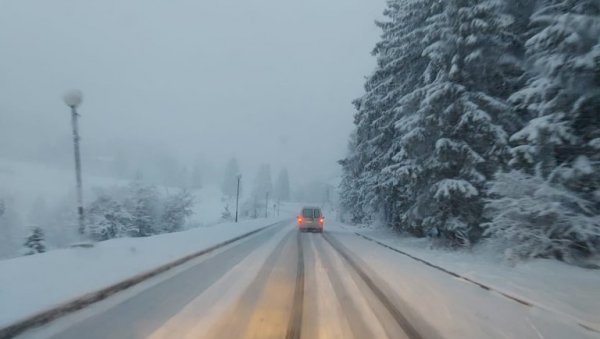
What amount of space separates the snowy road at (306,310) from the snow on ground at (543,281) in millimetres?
537

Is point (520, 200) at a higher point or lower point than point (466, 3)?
lower

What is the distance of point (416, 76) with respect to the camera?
25969mm

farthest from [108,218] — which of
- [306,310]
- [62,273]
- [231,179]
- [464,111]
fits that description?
[231,179]

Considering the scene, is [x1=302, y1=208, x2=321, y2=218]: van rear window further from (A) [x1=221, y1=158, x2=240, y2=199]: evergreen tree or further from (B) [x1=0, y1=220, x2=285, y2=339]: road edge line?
(A) [x1=221, y1=158, x2=240, y2=199]: evergreen tree

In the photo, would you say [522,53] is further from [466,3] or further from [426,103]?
[426,103]

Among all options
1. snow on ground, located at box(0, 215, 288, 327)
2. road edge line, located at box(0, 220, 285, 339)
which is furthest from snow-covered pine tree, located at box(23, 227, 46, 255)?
road edge line, located at box(0, 220, 285, 339)

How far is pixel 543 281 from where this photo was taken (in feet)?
37.5

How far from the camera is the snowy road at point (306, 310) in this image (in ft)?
21.8

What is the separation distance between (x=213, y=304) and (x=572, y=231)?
31.2 feet

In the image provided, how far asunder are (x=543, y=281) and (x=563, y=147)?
465 cm

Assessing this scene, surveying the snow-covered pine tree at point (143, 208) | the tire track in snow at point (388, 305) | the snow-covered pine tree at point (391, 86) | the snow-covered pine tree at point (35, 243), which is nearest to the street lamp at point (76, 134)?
the tire track in snow at point (388, 305)

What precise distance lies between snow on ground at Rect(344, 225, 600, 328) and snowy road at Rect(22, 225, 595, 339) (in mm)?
537

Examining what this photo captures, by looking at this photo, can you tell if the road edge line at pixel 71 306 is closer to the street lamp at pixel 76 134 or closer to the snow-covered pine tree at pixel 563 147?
the street lamp at pixel 76 134

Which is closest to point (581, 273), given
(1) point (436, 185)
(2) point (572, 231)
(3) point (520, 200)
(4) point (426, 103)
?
(2) point (572, 231)
